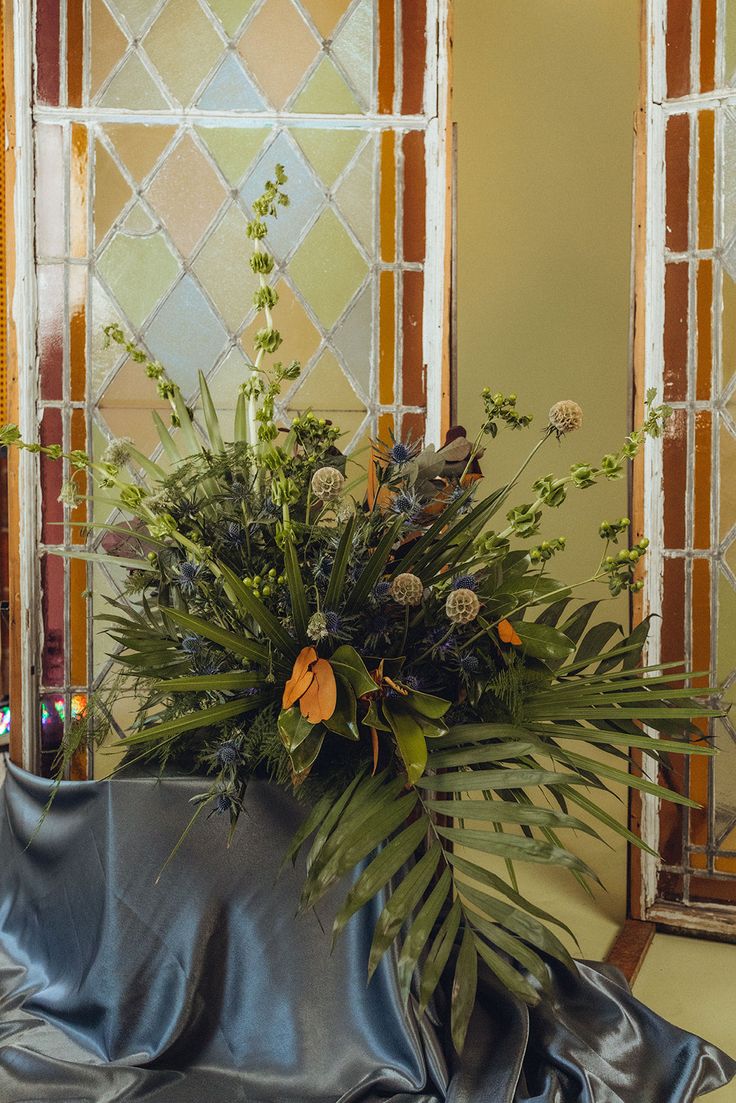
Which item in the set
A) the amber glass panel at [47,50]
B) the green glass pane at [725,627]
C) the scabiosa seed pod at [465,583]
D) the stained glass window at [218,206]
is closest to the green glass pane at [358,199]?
the stained glass window at [218,206]

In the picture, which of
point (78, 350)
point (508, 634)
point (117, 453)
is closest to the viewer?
point (508, 634)

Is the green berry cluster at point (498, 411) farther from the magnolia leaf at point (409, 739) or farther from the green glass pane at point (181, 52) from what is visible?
the green glass pane at point (181, 52)

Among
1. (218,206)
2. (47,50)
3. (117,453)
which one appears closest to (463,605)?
(117,453)

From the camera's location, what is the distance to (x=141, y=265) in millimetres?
Answer: 2168

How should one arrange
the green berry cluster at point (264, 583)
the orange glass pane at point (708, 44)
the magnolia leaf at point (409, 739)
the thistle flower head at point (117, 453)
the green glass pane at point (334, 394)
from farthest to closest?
the green glass pane at point (334, 394) → the orange glass pane at point (708, 44) → the thistle flower head at point (117, 453) → the green berry cluster at point (264, 583) → the magnolia leaf at point (409, 739)

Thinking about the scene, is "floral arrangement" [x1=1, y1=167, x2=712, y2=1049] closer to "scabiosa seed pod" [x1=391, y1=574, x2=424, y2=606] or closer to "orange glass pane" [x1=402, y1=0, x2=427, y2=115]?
"scabiosa seed pod" [x1=391, y1=574, x2=424, y2=606]

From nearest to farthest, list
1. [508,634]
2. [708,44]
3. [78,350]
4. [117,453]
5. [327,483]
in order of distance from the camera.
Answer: [327,483] < [508,634] < [117,453] < [708,44] < [78,350]

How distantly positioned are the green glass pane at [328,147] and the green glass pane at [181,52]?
239 mm

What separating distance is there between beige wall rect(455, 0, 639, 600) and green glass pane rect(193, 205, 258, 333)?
47cm

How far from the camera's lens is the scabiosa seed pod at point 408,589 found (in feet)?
3.92

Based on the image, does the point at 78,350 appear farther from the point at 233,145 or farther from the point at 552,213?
the point at 552,213

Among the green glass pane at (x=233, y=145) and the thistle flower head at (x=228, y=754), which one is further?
the green glass pane at (x=233, y=145)

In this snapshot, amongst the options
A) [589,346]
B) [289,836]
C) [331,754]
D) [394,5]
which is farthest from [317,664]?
[394,5]

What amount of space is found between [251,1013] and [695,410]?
150 centimetres
